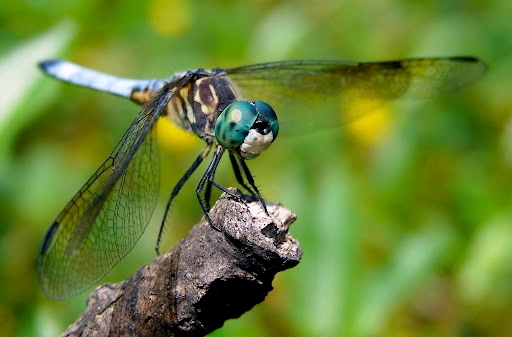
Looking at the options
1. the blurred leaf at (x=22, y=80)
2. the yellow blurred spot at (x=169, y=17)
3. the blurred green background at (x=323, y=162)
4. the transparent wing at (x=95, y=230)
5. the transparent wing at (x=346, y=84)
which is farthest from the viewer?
the yellow blurred spot at (x=169, y=17)

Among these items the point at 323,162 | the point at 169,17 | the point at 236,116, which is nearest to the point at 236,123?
the point at 236,116

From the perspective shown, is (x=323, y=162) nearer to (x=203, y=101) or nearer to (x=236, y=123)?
(x=203, y=101)

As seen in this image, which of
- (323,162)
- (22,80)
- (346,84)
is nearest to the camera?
(22,80)

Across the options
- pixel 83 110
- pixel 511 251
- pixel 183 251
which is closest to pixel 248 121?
pixel 183 251

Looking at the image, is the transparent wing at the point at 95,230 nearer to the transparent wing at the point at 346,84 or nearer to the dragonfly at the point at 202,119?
the dragonfly at the point at 202,119

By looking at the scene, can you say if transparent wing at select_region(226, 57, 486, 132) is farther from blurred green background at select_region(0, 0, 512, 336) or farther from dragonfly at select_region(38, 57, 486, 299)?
blurred green background at select_region(0, 0, 512, 336)

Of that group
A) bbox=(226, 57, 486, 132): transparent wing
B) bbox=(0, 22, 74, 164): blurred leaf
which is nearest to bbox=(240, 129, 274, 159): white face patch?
bbox=(226, 57, 486, 132): transparent wing

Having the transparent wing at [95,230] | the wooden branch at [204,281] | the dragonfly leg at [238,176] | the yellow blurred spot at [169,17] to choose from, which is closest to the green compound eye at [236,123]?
the dragonfly leg at [238,176]
